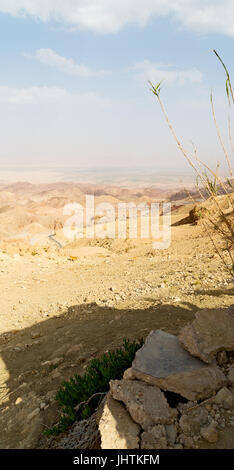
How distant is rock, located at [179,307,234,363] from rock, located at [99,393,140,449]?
78 centimetres

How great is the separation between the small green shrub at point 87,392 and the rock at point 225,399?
956 mm

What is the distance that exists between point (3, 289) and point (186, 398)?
22.3ft

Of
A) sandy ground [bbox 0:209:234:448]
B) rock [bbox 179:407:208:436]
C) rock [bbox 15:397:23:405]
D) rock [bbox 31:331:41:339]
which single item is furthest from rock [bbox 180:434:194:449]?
rock [bbox 31:331:41:339]

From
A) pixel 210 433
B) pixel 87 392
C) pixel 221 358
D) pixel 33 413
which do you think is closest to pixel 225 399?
pixel 210 433

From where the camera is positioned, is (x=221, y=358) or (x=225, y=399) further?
(x=221, y=358)

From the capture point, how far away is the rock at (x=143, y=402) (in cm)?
227

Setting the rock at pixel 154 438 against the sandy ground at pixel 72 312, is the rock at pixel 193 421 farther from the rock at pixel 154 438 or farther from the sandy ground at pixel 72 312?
the sandy ground at pixel 72 312

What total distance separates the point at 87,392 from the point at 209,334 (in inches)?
47.7

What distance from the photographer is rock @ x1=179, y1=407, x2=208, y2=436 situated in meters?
2.21

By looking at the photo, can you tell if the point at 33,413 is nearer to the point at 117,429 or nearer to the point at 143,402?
the point at 117,429

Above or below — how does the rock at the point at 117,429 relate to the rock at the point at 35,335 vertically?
above

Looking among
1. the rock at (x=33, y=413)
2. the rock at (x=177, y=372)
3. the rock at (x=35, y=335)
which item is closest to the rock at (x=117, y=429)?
the rock at (x=177, y=372)

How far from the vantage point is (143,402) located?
2.36m
